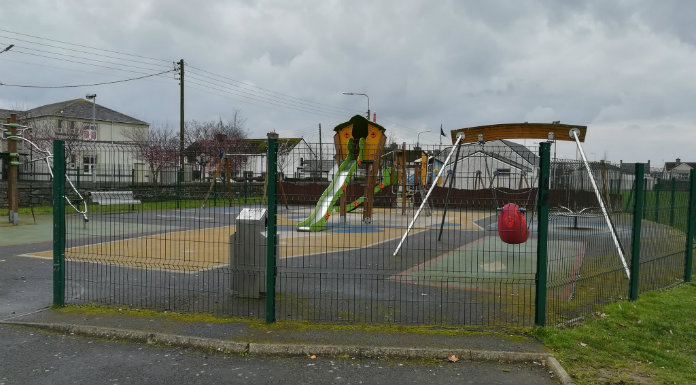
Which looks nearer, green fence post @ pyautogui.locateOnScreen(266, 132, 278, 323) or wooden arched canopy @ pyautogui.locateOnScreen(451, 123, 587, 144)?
green fence post @ pyautogui.locateOnScreen(266, 132, 278, 323)

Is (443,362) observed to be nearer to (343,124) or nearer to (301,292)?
(301,292)

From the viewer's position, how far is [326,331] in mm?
5469

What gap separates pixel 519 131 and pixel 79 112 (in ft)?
175

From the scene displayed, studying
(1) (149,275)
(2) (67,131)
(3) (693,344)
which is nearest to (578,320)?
(3) (693,344)

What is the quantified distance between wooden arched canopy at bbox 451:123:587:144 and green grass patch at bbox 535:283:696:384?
5.21m

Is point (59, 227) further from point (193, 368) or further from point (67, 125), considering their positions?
point (67, 125)

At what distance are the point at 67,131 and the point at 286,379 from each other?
52.0 meters

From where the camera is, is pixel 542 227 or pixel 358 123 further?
pixel 358 123

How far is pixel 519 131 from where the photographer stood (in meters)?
11.7

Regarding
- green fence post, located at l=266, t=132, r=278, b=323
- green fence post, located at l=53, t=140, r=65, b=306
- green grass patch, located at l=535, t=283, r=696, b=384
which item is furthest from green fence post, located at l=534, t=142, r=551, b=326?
green fence post, located at l=53, t=140, r=65, b=306

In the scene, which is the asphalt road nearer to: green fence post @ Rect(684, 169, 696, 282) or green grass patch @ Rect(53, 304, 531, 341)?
green grass patch @ Rect(53, 304, 531, 341)

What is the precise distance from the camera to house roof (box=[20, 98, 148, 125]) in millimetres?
52719

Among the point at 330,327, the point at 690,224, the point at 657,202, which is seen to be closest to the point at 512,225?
the point at 657,202

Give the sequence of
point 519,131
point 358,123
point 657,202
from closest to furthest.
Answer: point 657,202 < point 519,131 < point 358,123
